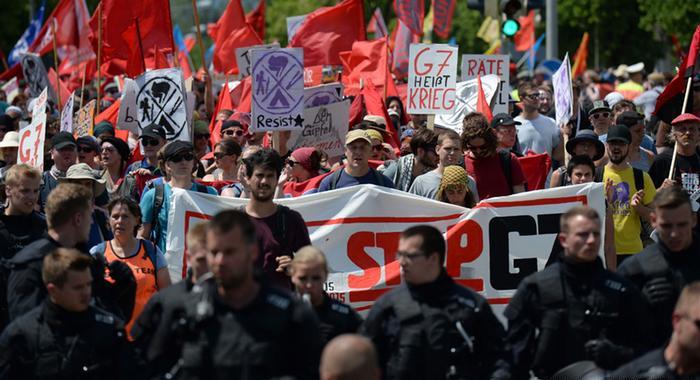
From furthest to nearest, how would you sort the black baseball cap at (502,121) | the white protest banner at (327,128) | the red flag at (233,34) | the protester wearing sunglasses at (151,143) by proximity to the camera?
the red flag at (233,34), the white protest banner at (327,128), the black baseball cap at (502,121), the protester wearing sunglasses at (151,143)

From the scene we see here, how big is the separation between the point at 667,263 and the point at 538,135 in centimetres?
647

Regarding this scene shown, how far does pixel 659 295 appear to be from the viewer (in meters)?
6.79

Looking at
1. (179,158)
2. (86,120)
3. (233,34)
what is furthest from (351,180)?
(233,34)

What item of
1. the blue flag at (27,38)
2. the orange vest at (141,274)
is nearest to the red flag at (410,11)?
the blue flag at (27,38)

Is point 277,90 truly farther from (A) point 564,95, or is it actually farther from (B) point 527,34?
(B) point 527,34

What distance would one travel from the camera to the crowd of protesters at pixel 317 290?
5.44 metres

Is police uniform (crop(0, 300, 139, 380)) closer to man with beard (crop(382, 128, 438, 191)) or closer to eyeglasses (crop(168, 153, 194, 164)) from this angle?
eyeglasses (crop(168, 153, 194, 164))

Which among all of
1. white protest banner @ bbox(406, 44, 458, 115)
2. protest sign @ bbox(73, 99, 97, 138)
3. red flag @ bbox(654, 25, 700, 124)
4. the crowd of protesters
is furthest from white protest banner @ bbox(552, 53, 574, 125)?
protest sign @ bbox(73, 99, 97, 138)

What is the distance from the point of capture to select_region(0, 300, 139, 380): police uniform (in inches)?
247

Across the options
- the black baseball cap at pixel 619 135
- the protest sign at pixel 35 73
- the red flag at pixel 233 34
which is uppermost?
the red flag at pixel 233 34

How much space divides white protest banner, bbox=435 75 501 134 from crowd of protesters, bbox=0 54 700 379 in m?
3.95

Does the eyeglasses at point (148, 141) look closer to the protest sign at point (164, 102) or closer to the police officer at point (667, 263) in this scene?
the protest sign at point (164, 102)

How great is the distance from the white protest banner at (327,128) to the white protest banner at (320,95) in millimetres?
169

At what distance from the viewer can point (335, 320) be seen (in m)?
6.68
